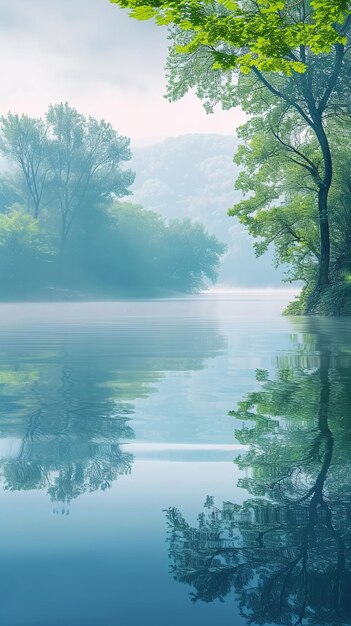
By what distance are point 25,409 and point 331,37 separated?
944 centimetres

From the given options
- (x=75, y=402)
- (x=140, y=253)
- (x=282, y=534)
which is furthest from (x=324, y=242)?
(x=140, y=253)

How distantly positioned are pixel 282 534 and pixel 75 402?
525 cm

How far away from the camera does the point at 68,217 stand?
3866 inches

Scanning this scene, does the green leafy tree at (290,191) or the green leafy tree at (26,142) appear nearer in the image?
the green leafy tree at (290,191)

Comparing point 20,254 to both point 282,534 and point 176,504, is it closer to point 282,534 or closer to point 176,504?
point 176,504

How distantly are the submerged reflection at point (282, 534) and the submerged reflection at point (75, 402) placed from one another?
87 centimetres

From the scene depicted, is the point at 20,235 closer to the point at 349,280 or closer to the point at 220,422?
the point at 349,280

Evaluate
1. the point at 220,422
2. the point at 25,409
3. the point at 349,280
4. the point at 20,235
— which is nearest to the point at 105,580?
the point at 220,422

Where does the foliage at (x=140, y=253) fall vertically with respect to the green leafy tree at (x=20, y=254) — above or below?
above

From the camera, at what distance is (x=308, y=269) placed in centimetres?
3691

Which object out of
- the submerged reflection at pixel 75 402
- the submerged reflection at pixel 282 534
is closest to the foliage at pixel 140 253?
the submerged reflection at pixel 75 402

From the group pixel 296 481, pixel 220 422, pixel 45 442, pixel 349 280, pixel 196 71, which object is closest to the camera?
pixel 296 481

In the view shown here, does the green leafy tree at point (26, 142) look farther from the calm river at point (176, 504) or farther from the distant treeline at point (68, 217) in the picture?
the calm river at point (176, 504)

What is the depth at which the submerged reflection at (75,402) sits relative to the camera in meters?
5.21
